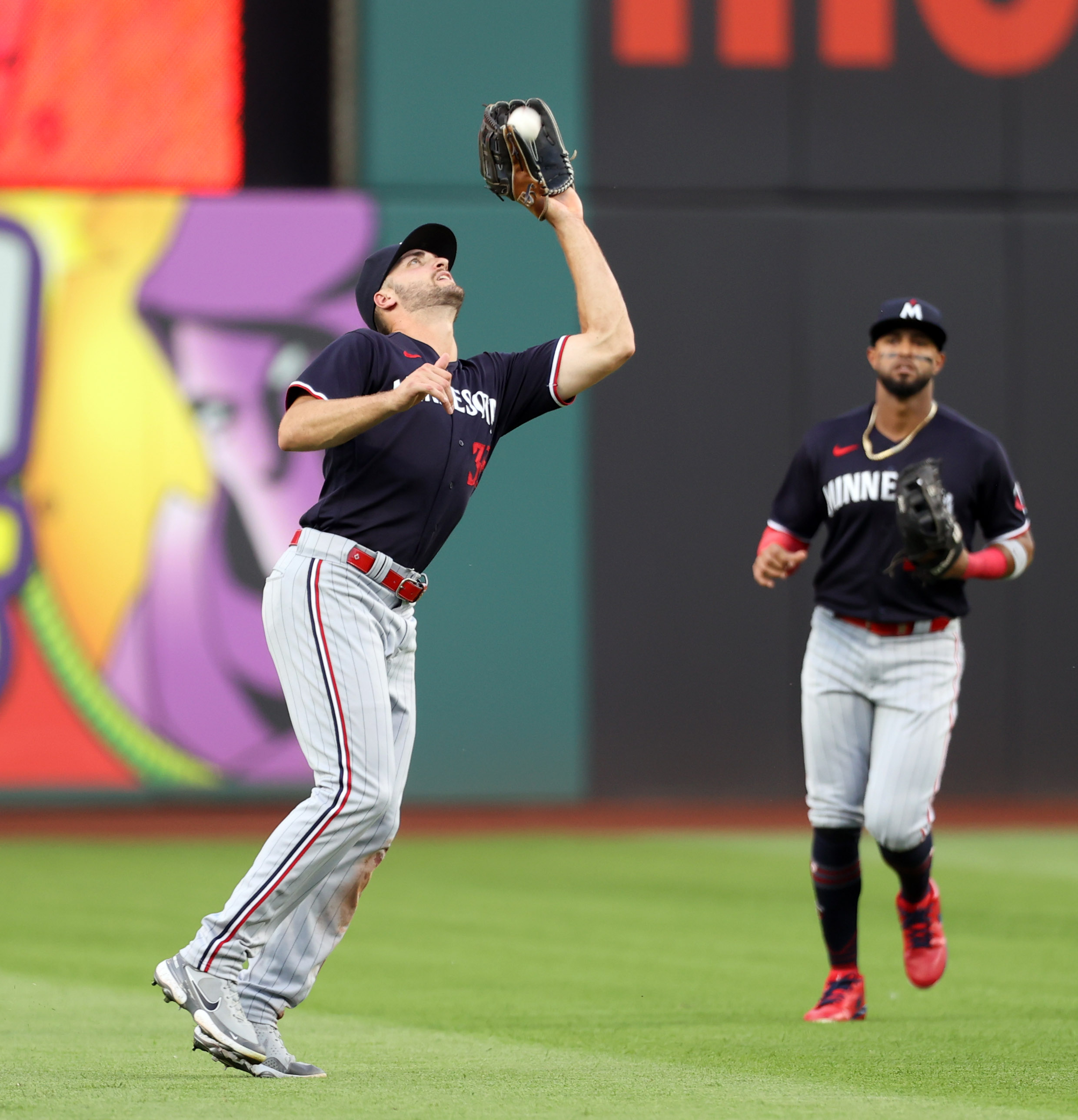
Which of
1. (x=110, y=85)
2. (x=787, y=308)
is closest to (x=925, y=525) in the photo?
(x=787, y=308)

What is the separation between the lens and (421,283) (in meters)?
5.46

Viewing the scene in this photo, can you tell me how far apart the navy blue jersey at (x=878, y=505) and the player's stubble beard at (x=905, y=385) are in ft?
0.49

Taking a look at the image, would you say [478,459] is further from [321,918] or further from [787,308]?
[787,308]

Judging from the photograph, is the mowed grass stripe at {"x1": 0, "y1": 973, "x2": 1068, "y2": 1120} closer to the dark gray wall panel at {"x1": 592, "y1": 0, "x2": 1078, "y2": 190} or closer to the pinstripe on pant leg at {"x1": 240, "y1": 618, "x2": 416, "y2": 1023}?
the pinstripe on pant leg at {"x1": 240, "y1": 618, "x2": 416, "y2": 1023}

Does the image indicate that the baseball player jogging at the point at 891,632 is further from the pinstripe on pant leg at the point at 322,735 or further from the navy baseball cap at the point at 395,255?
the pinstripe on pant leg at the point at 322,735

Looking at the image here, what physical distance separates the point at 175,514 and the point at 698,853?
13.1 ft

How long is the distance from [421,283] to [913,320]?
6.24 ft

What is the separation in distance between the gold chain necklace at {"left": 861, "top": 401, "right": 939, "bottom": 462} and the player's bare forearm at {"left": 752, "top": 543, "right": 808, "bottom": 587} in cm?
39

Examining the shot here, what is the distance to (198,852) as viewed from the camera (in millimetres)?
11211

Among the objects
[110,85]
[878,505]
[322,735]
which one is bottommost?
[322,735]

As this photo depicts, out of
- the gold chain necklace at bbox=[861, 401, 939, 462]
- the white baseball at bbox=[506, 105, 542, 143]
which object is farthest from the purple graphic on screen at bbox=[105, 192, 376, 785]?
the white baseball at bbox=[506, 105, 542, 143]

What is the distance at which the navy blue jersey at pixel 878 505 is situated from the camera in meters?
6.51

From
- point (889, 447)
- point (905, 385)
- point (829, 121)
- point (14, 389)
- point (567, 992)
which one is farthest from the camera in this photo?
point (829, 121)

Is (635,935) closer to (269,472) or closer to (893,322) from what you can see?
(893,322)
